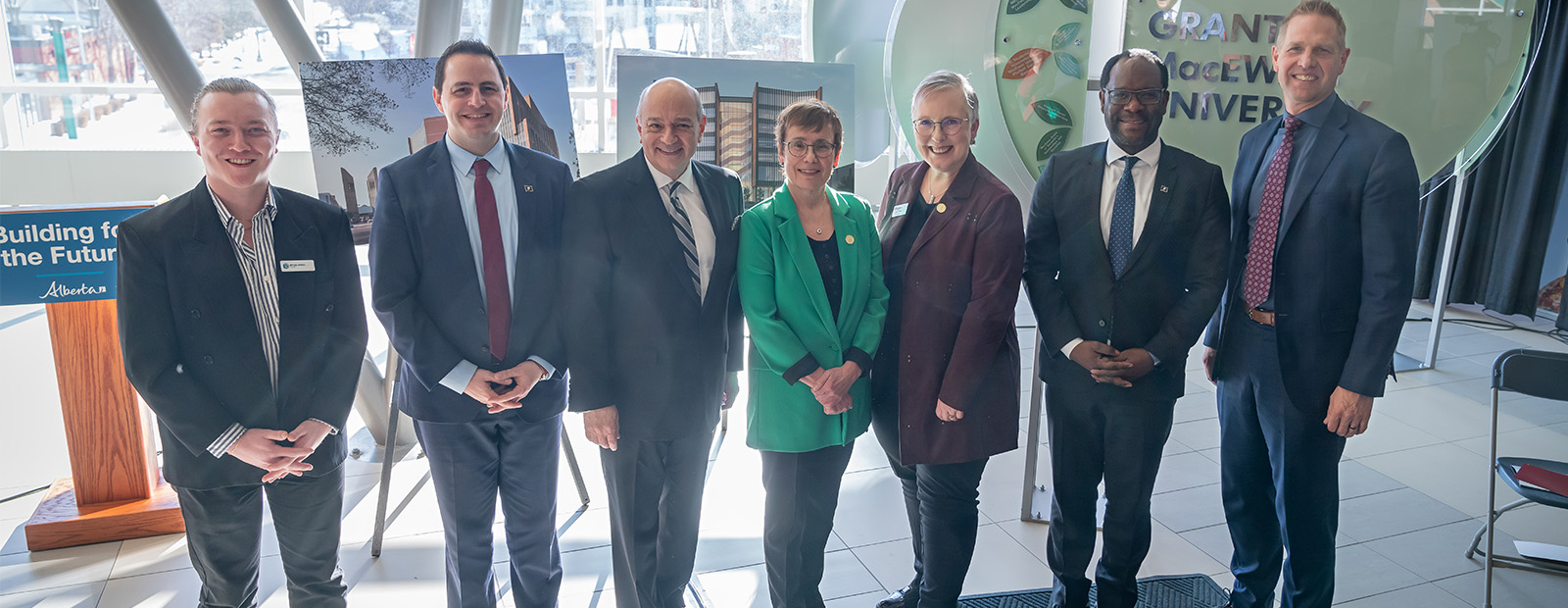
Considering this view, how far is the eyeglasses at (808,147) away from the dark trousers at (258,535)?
53.5 inches

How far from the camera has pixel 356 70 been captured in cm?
320

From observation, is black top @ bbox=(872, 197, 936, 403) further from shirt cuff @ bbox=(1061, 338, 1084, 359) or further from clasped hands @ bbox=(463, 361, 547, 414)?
clasped hands @ bbox=(463, 361, 547, 414)

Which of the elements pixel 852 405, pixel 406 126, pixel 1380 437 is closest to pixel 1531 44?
pixel 1380 437

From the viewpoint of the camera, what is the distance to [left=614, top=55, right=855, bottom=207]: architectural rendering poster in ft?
11.5

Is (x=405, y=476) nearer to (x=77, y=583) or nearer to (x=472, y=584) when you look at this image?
(x=77, y=583)

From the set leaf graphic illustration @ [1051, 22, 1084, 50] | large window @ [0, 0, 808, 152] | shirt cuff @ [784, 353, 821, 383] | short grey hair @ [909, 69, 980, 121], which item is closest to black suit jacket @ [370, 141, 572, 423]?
shirt cuff @ [784, 353, 821, 383]

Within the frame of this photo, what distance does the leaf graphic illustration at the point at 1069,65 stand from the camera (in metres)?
3.50

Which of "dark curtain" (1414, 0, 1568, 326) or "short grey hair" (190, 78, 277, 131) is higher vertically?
"short grey hair" (190, 78, 277, 131)

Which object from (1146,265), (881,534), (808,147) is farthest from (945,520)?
(808,147)

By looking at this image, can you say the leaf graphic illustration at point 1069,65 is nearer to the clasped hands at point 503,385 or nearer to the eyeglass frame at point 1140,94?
the eyeglass frame at point 1140,94

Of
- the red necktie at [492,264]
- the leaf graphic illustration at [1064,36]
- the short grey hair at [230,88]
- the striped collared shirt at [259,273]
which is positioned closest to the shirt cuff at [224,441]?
the striped collared shirt at [259,273]

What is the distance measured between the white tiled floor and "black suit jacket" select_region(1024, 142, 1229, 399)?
1.05m

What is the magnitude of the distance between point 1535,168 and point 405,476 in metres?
7.66

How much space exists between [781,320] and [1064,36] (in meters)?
1.98
